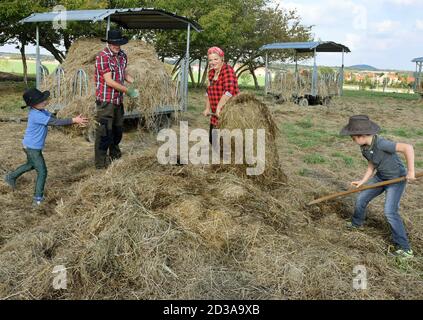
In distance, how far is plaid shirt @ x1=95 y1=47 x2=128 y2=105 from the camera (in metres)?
5.83

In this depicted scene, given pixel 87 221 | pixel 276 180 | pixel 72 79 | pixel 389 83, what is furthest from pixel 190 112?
pixel 389 83

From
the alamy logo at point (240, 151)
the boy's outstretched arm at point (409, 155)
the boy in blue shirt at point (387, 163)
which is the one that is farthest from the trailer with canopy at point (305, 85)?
the boy's outstretched arm at point (409, 155)

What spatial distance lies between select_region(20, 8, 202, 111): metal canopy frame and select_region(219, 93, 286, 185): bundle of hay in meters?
4.72

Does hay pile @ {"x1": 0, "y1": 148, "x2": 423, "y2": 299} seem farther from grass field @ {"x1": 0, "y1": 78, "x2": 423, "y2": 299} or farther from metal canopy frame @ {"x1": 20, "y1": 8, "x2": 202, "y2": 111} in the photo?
metal canopy frame @ {"x1": 20, "y1": 8, "x2": 202, "y2": 111}

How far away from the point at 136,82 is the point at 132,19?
2.55m

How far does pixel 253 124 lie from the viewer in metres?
5.00

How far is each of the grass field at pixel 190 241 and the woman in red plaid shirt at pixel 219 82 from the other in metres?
0.91

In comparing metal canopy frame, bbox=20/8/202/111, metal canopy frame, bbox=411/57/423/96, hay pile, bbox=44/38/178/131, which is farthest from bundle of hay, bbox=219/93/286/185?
metal canopy frame, bbox=411/57/423/96

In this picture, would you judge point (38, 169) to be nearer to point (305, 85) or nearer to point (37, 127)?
point (37, 127)

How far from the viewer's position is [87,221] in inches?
147

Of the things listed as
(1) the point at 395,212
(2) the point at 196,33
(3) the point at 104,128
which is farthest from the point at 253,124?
(2) the point at 196,33

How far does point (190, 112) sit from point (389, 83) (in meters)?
39.1

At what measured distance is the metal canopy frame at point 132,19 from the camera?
907cm
